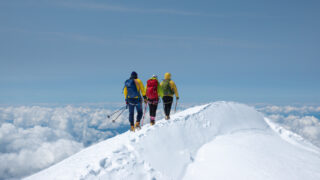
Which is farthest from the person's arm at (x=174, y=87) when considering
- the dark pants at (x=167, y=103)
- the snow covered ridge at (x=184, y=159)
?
the snow covered ridge at (x=184, y=159)

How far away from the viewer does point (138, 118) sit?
10.6 meters

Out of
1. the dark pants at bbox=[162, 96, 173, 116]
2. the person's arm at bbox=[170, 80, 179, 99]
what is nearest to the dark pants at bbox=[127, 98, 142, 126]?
the dark pants at bbox=[162, 96, 173, 116]

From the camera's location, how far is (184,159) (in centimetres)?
759

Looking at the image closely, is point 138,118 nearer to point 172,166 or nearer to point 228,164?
point 172,166

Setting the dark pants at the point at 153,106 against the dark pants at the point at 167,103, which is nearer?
the dark pants at the point at 153,106

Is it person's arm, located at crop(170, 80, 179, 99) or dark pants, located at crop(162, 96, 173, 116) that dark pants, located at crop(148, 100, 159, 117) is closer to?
dark pants, located at crop(162, 96, 173, 116)

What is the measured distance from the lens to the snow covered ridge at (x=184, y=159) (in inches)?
229

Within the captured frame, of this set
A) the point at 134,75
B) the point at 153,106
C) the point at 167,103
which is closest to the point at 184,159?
the point at 153,106

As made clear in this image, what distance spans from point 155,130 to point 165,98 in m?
4.03

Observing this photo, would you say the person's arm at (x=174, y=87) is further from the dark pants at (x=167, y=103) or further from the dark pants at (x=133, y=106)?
the dark pants at (x=133, y=106)

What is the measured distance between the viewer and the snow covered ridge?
5824mm

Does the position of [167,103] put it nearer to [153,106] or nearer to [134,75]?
[153,106]

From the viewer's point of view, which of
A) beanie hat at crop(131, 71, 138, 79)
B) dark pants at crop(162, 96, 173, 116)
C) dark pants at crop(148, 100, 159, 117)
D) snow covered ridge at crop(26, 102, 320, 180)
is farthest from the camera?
dark pants at crop(162, 96, 173, 116)

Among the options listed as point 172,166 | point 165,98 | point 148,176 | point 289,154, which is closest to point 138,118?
point 165,98
